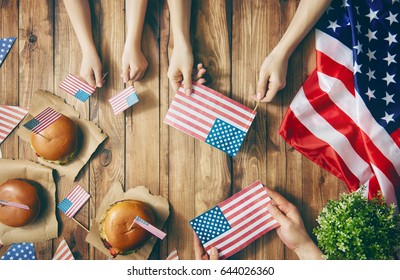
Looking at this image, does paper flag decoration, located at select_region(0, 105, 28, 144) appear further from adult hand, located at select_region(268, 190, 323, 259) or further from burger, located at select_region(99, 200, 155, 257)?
adult hand, located at select_region(268, 190, 323, 259)

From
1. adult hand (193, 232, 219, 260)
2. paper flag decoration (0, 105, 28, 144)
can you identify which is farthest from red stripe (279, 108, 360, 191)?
paper flag decoration (0, 105, 28, 144)

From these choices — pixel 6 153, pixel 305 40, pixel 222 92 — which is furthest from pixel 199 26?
pixel 6 153

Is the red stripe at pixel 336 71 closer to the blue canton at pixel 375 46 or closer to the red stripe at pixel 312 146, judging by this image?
the blue canton at pixel 375 46

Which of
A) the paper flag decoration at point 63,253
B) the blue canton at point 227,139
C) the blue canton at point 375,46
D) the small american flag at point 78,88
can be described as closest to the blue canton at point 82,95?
the small american flag at point 78,88

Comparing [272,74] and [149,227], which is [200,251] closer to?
[149,227]
